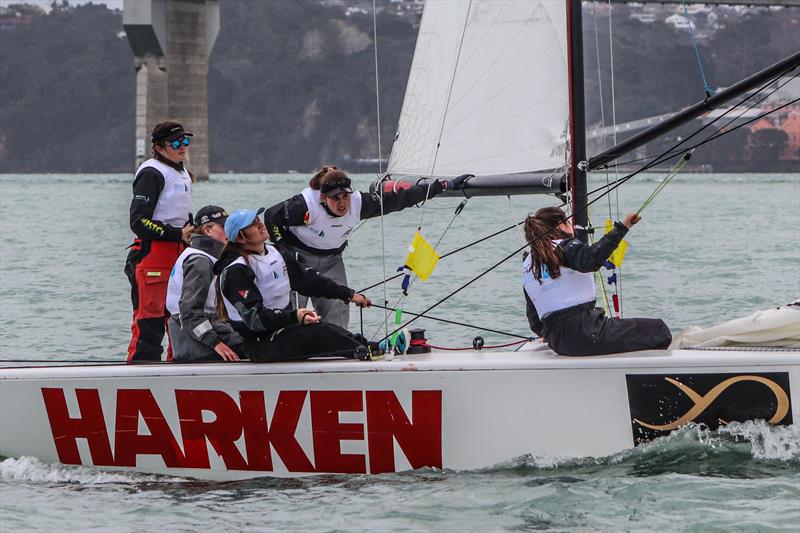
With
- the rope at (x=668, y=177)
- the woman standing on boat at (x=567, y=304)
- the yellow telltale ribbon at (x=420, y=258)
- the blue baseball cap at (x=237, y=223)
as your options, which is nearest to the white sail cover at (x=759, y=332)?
the woman standing on boat at (x=567, y=304)

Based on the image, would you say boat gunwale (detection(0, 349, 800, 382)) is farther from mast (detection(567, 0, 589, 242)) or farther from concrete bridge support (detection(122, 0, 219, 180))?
concrete bridge support (detection(122, 0, 219, 180))

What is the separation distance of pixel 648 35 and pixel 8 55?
4911 centimetres

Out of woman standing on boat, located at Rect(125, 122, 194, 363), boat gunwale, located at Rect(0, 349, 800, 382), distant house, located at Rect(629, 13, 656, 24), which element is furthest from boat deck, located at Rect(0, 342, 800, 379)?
distant house, located at Rect(629, 13, 656, 24)

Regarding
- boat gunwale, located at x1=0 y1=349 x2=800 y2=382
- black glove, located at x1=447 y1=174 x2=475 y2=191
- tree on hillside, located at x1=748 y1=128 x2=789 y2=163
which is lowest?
boat gunwale, located at x1=0 y1=349 x2=800 y2=382

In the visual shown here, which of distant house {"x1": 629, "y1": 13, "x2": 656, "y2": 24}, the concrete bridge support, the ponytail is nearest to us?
the ponytail

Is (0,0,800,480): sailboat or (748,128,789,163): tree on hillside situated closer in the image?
(0,0,800,480): sailboat

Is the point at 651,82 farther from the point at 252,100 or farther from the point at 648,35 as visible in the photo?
the point at 252,100

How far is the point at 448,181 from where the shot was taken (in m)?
6.84

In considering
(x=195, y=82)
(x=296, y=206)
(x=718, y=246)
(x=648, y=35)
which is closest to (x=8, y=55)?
(x=648, y=35)

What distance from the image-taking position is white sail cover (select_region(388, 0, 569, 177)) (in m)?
6.87

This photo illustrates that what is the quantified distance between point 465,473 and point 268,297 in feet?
3.83

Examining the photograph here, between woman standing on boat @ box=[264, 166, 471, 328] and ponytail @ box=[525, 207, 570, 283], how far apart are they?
891 millimetres

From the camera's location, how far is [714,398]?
587 cm

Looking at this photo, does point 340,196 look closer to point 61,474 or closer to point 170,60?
point 61,474
